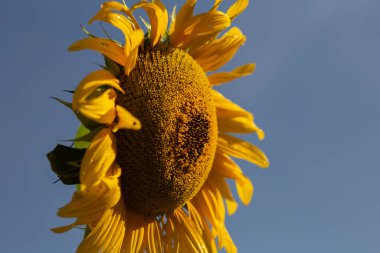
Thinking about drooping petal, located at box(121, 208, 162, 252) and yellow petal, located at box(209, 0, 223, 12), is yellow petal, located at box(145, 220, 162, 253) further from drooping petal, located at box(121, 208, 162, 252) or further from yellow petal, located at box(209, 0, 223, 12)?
yellow petal, located at box(209, 0, 223, 12)

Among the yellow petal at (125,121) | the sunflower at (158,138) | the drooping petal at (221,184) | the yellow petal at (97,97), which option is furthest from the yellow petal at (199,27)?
the drooping petal at (221,184)

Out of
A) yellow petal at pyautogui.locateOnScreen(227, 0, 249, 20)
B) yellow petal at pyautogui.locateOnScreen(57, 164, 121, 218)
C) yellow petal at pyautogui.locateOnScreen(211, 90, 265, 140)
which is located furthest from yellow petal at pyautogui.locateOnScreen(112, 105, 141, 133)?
yellow petal at pyautogui.locateOnScreen(227, 0, 249, 20)

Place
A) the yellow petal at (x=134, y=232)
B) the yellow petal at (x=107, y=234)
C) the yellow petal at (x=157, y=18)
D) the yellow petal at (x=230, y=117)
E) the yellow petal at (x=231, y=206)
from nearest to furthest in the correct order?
the yellow petal at (x=107, y=234)
the yellow petal at (x=157, y=18)
the yellow petal at (x=134, y=232)
the yellow petal at (x=230, y=117)
the yellow petal at (x=231, y=206)

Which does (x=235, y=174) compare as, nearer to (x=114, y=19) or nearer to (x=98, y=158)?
(x=98, y=158)

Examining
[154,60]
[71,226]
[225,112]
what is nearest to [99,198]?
[71,226]

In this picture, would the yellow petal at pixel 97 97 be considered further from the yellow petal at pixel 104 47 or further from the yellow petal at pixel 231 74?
the yellow petal at pixel 231 74
